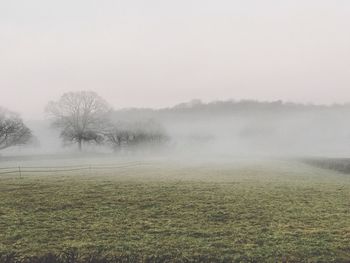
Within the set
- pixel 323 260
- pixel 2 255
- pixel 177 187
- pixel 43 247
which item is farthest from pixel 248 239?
pixel 177 187

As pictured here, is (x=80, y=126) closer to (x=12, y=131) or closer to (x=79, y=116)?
(x=79, y=116)

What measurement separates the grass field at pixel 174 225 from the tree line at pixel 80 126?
6910 cm

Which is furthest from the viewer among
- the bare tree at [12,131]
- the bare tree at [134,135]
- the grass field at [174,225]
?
the bare tree at [134,135]

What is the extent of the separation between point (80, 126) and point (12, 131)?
16636mm

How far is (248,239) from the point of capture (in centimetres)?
1398

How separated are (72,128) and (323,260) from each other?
89865 mm

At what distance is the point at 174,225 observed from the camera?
1648 centimetres

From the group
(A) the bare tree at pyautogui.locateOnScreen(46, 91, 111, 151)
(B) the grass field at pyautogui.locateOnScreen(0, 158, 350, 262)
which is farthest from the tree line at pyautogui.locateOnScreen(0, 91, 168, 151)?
(B) the grass field at pyautogui.locateOnScreen(0, 158, 350, 262)

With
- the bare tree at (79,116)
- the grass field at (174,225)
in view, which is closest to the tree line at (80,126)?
the bare tree at (79,116)

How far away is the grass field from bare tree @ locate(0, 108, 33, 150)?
226 feet

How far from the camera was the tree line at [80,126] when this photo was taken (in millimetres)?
92562

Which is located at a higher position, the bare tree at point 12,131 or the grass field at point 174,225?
the bare tree at point 12,131

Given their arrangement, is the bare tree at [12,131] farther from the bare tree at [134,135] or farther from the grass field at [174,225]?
the grass field at [174,225]

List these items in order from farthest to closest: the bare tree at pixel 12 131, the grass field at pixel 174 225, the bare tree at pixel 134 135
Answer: the bare tree at pixel 134 135 → the bare tree at pixel 12 131 → the grass field at pixel 174 225
